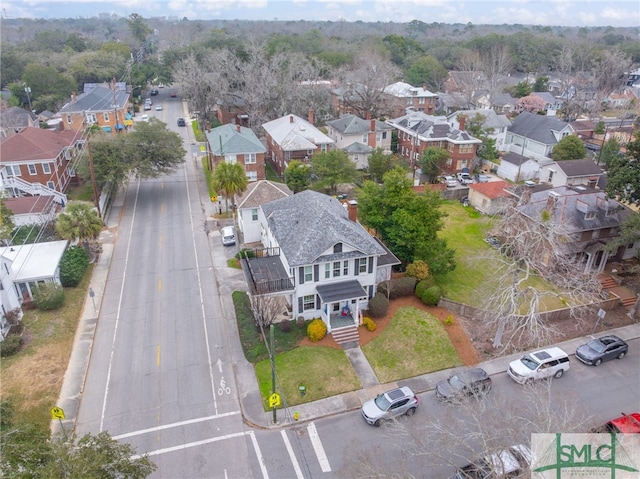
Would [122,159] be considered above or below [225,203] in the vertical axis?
above

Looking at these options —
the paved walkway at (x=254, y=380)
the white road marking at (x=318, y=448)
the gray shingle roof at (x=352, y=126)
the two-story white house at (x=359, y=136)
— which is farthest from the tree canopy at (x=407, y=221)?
the gray shingle roof at (x=352, y=126)

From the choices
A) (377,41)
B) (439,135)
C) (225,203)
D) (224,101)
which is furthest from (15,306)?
(377,41)

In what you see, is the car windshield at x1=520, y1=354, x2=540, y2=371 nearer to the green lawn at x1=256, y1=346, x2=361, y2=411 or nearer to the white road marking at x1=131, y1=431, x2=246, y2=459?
the green lawn at x1=256, y1=346, x2=361, y2=411

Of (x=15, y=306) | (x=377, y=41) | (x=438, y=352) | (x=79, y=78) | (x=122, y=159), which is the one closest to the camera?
(x=438, y=352)

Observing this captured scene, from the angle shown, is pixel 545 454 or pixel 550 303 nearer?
pixel 545 454

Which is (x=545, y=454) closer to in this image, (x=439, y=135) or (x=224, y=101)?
(x=439, y=135)

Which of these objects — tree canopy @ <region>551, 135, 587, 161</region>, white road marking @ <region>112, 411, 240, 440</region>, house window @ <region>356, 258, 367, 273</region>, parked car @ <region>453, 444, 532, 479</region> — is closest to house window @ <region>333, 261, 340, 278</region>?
house window @ <region>356, 258, 367, 273</region>

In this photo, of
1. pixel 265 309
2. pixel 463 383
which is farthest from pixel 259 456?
pixel 463 383
